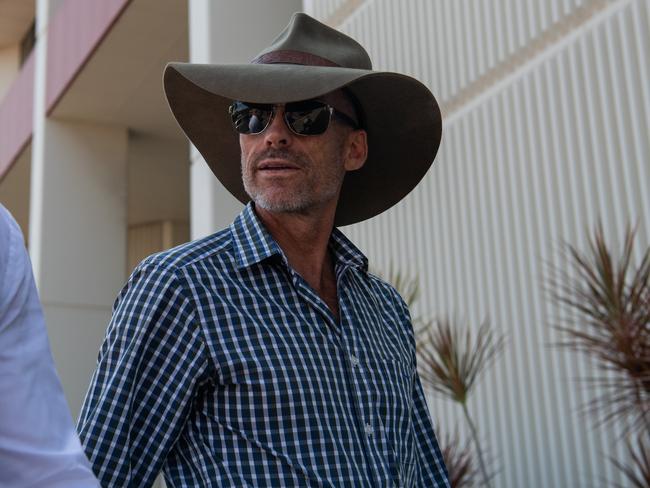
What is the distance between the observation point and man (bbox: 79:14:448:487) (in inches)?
72.2

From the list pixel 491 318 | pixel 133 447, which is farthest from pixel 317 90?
pixel 491 318

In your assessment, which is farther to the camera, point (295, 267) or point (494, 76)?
point (494, 76)

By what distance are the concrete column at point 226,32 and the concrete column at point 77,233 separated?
3758 millimetres

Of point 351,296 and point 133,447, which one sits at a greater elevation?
point 351,296

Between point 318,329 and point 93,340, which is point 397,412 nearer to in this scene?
point 318,329

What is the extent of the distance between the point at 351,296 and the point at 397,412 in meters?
0.31

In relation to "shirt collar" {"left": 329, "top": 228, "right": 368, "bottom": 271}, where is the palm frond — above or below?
below

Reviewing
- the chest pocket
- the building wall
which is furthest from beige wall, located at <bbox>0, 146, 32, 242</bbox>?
the chest pocket

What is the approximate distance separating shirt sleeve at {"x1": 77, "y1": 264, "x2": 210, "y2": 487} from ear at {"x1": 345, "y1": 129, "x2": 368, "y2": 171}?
28.9 inches

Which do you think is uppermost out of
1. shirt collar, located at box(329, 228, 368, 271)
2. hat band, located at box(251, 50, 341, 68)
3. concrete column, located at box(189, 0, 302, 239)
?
concrete column, located at box(189, 0, 302, 239)


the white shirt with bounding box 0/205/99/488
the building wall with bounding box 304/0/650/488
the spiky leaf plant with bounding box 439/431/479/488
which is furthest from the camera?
the spiky leaf plant with bounding box 439/431/479/488

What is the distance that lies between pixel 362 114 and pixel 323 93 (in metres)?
0.43

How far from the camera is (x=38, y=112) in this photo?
11562 millimetres

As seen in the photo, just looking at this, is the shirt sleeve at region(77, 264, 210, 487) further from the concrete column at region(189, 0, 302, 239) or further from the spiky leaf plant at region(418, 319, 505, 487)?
the concrete column at region(189, 0, 302, 239)
